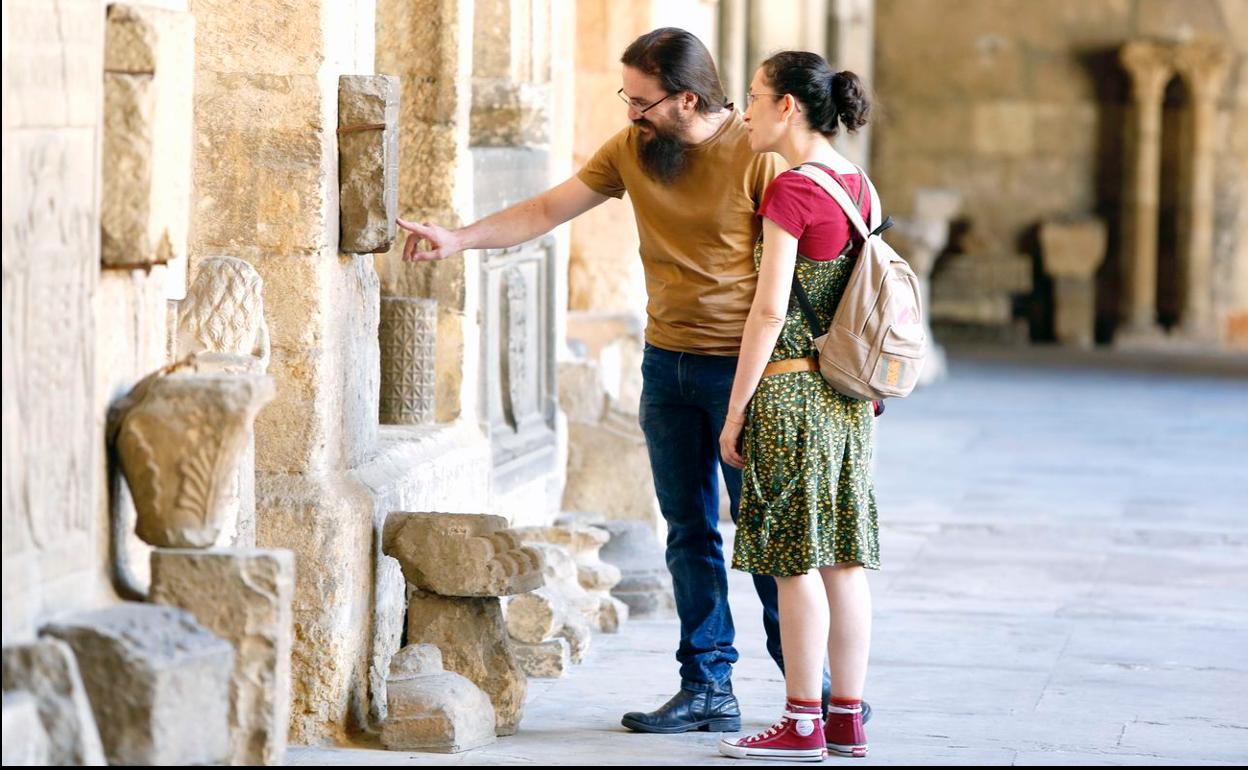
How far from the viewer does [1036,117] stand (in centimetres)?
1808

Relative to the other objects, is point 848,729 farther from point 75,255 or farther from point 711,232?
point 75,255

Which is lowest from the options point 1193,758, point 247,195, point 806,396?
point 1193,758

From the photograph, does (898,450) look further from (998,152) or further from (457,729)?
(998,152)

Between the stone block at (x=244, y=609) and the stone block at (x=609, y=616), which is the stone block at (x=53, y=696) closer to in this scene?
the stone block at (x=244, y=609)

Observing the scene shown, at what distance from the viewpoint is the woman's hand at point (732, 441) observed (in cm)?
397

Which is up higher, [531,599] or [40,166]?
[40,166]

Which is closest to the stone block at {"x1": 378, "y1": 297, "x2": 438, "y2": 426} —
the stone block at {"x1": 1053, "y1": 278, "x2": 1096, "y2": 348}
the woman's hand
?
the woman's hand

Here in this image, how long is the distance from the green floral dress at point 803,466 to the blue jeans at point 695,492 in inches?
13.2

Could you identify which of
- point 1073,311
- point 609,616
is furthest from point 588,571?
point 1073,311

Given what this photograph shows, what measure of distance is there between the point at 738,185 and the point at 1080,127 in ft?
47.4

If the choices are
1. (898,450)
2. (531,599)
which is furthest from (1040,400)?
(531,599)

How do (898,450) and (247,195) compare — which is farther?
(898,450)

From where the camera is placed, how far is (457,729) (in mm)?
4102

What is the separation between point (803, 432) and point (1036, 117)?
48.5 feet
